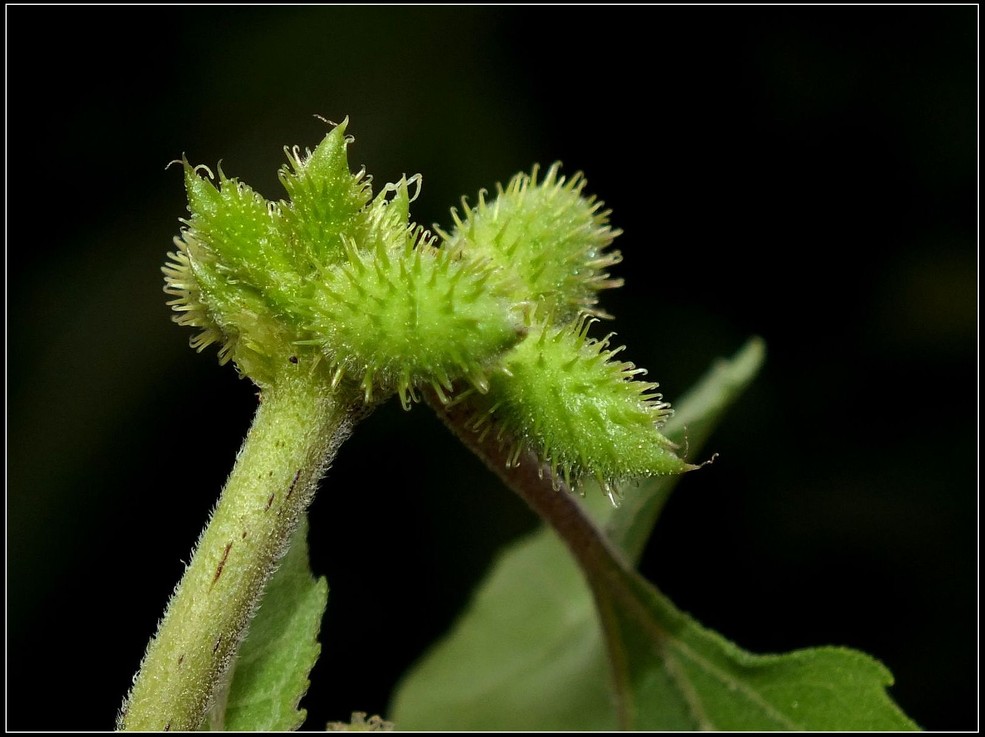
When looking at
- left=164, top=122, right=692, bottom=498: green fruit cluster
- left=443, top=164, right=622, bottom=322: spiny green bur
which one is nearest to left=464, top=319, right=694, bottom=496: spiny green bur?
left=164, top=122, right=692, bottom=498: green fruit cluster

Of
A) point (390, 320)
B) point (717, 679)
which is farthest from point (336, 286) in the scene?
point (717, 679)

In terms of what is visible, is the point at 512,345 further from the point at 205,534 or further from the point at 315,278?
the point at 205,534

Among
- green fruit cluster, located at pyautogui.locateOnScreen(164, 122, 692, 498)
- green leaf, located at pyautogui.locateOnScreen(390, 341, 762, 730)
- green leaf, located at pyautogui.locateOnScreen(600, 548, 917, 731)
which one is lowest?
green leaf, located at pyautogui.locateOnScreen(600, 548, 917, 731)

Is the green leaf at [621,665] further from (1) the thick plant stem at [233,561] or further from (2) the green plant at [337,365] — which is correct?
Answer: (1) the thick plant stem at [233,561]

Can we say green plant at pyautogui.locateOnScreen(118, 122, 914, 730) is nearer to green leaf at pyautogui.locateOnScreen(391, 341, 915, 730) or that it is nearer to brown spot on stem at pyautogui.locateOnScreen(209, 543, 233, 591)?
brown spot on stem at pyautogui.locateOnScreen(209, 543, 233, 591)

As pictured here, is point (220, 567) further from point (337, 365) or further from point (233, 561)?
point (337, 365)

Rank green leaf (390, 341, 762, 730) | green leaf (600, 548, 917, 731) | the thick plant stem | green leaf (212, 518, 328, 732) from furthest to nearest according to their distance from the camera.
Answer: green leaf (390, 341, 762, 730)
green leaf (600, 548, 917, 731)
green leaf (212, 518, 328, 732)
the thick plant stem
